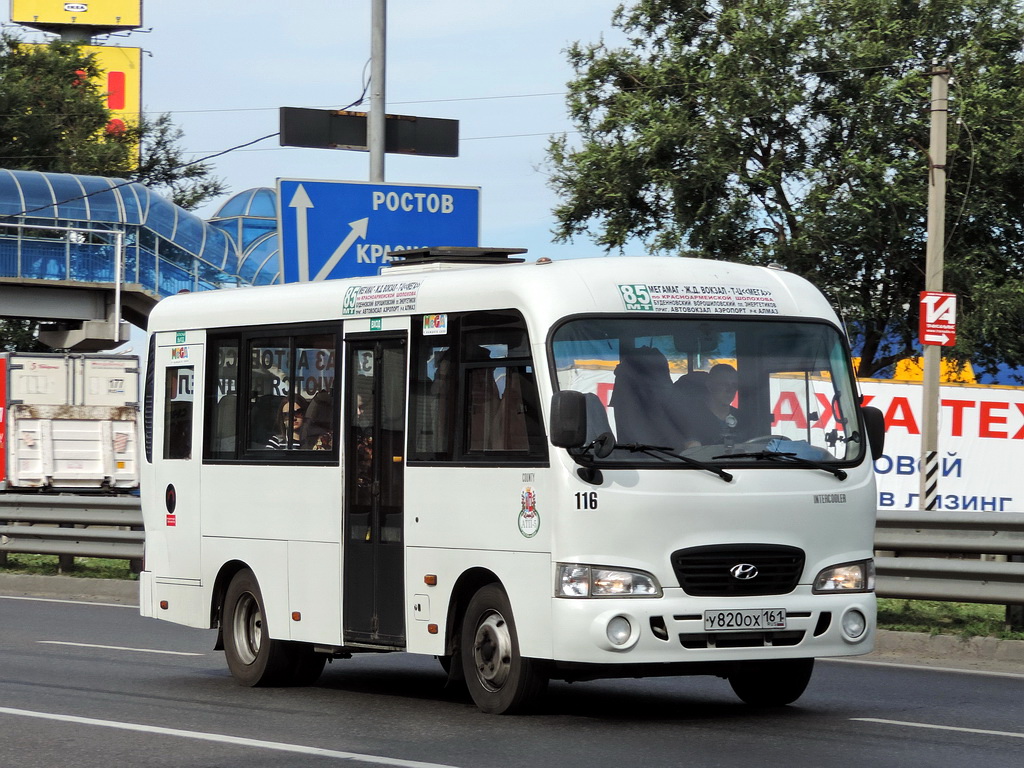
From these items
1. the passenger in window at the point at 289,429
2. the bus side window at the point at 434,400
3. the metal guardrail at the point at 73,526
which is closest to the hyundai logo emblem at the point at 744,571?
the bus side window at the point at 434,400

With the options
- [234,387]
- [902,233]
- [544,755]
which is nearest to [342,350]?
[234,387]

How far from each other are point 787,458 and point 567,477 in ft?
4.00

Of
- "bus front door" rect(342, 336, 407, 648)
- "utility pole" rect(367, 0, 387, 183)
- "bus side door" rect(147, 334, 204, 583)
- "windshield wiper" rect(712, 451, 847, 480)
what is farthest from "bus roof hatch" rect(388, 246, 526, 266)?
"utility pole" rect(367, 0, 387, 183)

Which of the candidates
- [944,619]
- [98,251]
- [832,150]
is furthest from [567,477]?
[98,251]

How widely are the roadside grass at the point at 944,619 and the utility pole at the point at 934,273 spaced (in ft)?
13.6

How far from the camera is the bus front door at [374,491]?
1078 centimetres

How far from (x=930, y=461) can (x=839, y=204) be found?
14239 mm

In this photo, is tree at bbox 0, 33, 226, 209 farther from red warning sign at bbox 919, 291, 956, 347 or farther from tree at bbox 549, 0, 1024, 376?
red warning sign at bbox 919, 291, 956, 347

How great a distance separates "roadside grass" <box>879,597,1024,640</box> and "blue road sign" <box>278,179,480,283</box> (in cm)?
581

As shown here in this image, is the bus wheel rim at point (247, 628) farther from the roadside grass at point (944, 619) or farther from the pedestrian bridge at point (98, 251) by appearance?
the pedestrian bridge at point (98, 251)

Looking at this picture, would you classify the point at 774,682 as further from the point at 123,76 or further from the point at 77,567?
the point at 123,76

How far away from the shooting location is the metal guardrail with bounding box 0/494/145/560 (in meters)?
20.2

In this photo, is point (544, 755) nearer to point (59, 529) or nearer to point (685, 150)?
point (59, 529)

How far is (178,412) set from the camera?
42.8 feet
